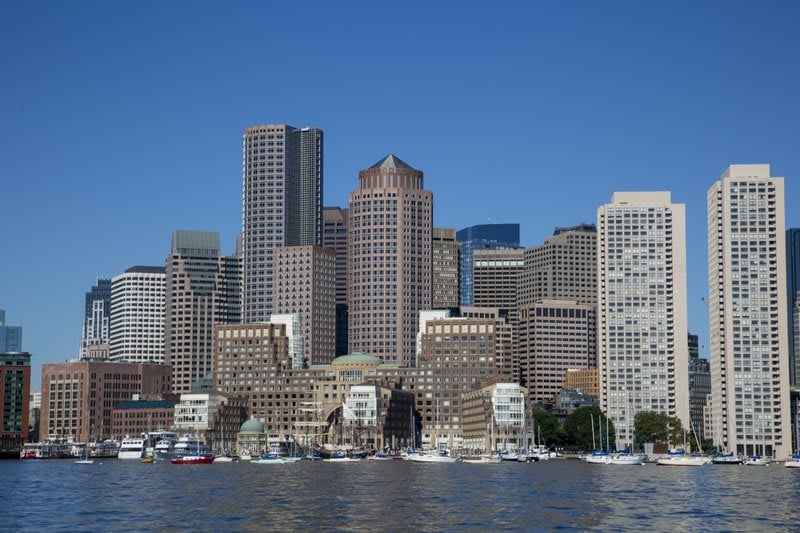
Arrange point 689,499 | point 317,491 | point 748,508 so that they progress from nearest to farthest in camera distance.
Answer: point 748,508
point 689,499
point 317,491

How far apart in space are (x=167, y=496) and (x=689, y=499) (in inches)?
2599

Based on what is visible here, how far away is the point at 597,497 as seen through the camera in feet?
551

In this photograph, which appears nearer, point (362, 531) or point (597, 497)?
point (362, 531)

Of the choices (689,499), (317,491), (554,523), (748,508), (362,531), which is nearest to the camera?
(362,531)

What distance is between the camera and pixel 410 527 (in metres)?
126

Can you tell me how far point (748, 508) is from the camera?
495 feet

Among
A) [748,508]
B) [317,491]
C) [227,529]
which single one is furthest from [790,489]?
[227,529]

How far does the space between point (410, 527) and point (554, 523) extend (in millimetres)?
14876

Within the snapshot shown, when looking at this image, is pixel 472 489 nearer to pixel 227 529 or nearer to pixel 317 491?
pixel 317 491

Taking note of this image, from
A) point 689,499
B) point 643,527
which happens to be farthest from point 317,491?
point 643,527

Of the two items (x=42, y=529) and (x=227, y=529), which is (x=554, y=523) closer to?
(x=227, y=529)

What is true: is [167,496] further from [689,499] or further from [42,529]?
[689,499]

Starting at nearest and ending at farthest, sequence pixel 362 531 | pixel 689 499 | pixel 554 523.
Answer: pixel 362 531
pixel 554 523
pixel 689 499

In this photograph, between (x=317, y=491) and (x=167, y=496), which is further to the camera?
(x=317, y=491)
